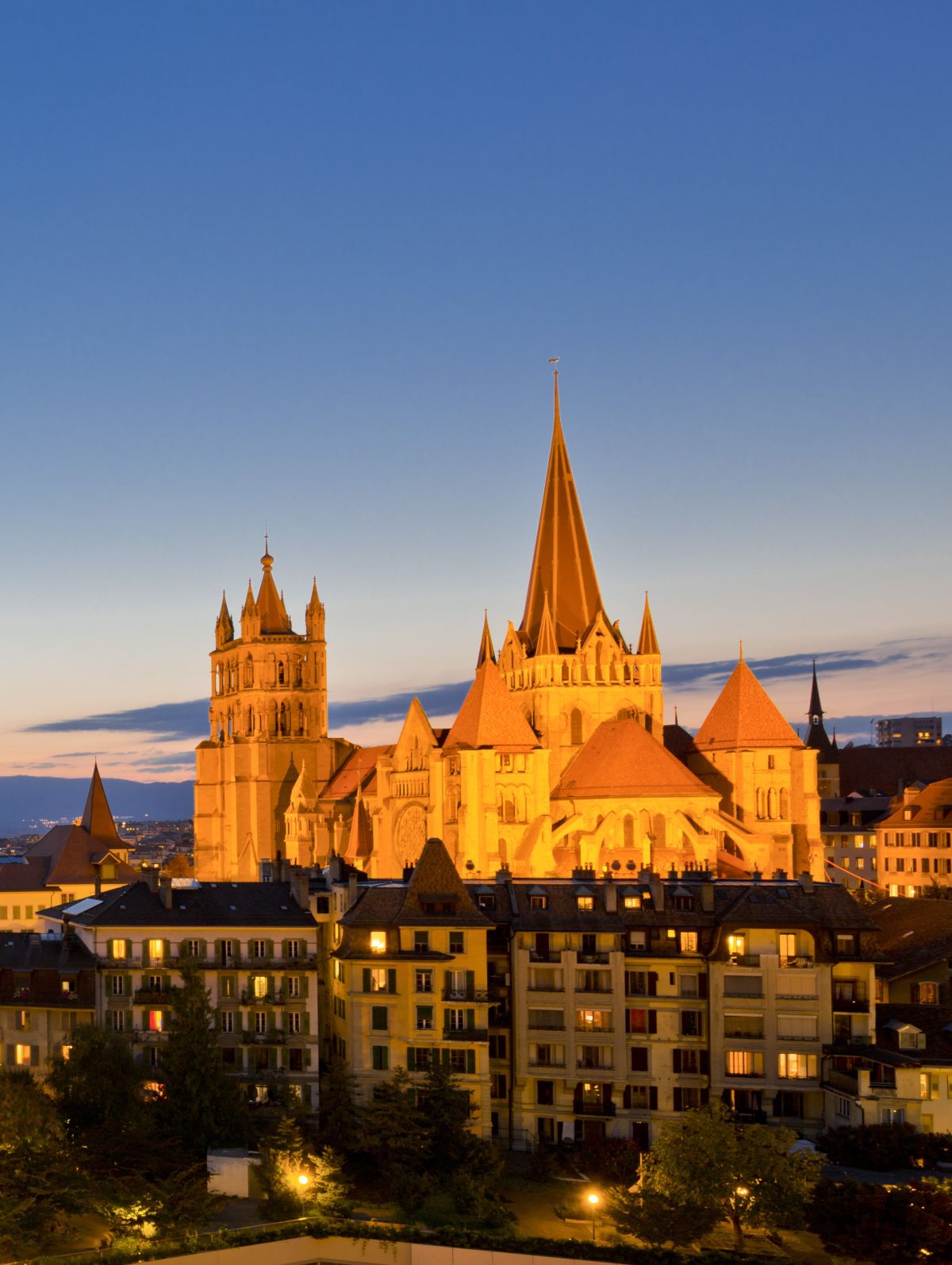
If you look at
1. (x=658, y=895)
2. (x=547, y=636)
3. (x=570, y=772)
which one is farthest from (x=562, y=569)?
(x=658, y=895)

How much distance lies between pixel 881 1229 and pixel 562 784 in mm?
83606

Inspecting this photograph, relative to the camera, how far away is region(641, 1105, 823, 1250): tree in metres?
59.4

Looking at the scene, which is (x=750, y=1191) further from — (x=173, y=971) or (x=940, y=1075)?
(x=173, y=971)

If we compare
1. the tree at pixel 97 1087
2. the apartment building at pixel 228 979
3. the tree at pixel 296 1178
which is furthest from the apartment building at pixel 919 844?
the tree at pixel 296 1178

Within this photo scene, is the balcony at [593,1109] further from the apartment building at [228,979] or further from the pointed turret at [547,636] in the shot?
the pointed turret at [547,636]

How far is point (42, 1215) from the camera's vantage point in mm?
58594

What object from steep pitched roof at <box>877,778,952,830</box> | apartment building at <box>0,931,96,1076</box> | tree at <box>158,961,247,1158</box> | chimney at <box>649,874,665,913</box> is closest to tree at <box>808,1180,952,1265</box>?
chimney at <box>649,874,665,913</box>

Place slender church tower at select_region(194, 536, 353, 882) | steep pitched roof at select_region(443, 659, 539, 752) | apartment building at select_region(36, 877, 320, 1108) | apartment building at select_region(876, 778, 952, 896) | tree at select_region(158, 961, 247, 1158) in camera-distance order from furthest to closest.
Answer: slender church tower at select_region(194, 536, 353, 882), apartment building at select_region(876, 778, 952, 896), steep pitched roof at select_region(443, 659, 539, 752), apartment building at select_region(36, 877, 320, 1108), tree at select_region(158, 961, 247, 1158)

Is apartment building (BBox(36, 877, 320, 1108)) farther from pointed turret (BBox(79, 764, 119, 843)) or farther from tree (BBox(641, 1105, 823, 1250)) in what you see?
pointed turret (BBox(79, 764, 119, 843))

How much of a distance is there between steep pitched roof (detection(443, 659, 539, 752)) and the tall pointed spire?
14877 mm

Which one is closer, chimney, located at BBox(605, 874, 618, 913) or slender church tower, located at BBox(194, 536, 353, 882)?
chimney, located at BBox(605, 874, 618, 913)

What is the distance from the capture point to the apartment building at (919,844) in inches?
5659

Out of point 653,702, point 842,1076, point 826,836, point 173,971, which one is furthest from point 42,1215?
point 826,836

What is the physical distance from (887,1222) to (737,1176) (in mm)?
5922
